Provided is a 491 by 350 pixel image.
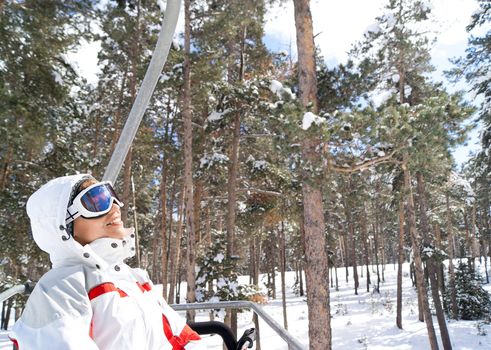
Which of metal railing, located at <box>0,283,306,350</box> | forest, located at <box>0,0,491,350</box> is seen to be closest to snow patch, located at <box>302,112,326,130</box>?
forest, located at <box>0,0,491,350</box>

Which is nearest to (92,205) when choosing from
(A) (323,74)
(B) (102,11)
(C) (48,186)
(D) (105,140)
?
(C) (48,186)

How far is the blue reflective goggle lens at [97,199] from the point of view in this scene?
1.59 meters

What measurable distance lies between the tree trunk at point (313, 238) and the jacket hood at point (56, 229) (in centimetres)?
652

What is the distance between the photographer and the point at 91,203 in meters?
1.60

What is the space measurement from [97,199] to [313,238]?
7.00 m

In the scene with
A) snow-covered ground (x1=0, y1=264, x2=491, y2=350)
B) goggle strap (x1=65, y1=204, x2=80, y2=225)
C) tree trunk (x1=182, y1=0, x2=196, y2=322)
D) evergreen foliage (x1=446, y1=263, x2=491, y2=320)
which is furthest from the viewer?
evergreen foliage (x1=446, y1=263, x2=491, y2=320)

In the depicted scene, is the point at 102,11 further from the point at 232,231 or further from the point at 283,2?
the point at 232,231

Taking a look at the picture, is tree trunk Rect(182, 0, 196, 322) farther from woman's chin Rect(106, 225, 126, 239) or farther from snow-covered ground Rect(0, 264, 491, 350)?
woman's chin Rect(106, 225, 126, 239)

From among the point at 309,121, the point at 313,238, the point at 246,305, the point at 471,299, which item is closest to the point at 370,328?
the point at 471,299

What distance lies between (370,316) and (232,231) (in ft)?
54.4

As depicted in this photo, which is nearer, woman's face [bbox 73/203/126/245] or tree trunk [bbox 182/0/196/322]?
woman's face [bbox 73/203/126/245]

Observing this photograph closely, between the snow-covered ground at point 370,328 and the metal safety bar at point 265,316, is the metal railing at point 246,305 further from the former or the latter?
the snow-covered ground at point 370,328

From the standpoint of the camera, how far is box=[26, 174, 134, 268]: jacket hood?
141 cm

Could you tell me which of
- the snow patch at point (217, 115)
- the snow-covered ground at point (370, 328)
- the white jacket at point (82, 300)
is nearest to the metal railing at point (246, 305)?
the white jacket at point (82, 300)
